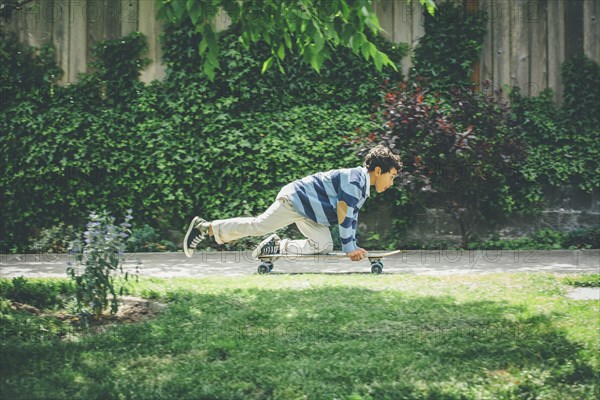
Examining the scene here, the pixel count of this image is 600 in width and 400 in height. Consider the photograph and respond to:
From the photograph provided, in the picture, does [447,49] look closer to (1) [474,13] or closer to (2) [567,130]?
(1) [474,13]

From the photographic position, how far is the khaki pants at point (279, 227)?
24.1ft

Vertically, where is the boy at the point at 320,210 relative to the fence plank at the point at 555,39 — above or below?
below

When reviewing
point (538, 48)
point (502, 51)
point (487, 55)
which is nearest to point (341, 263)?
point (487, 55)

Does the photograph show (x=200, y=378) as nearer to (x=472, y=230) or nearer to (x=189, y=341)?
(x=189, y=341)

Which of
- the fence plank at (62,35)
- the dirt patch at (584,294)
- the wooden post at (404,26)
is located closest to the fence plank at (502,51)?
the wooden post at (404,26)

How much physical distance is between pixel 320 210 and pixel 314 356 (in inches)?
108

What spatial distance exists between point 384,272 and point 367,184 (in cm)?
104

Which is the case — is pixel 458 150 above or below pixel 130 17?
below

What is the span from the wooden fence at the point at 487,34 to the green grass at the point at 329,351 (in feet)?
17.2

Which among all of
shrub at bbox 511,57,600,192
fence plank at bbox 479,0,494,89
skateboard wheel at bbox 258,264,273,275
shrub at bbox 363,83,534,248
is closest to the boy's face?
skateboard wheel at bbox 258,264,273,275

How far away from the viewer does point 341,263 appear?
849 cm

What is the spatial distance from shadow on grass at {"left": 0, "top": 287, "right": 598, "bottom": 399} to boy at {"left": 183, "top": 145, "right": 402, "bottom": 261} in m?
1.50

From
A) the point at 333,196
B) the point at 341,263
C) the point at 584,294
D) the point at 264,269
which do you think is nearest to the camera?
the point at 584,294

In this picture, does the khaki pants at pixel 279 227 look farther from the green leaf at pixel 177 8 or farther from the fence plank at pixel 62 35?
the fence plank at pixel 62 35
